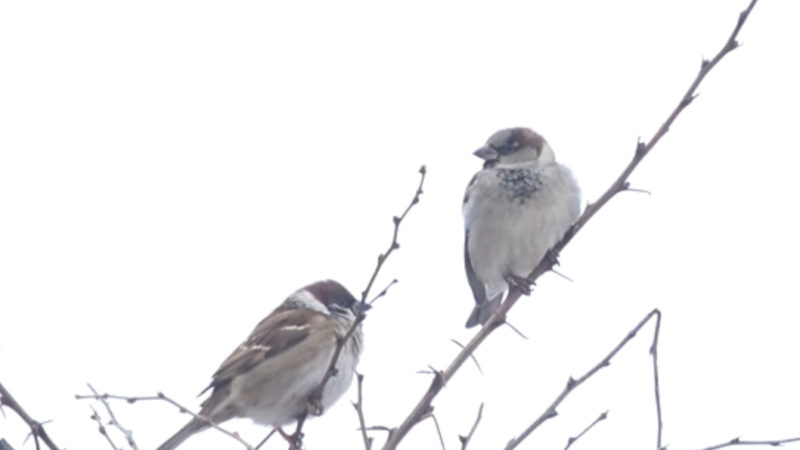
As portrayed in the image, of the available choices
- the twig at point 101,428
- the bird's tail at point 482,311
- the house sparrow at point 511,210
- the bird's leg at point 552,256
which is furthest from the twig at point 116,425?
the bird's tail at point 482,311

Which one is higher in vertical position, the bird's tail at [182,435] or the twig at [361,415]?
the twig at [361,415]

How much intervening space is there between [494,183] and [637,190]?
2306 millimetres

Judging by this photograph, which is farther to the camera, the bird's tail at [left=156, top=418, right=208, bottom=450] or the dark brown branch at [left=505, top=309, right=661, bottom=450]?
the bird's tail at [left=156, top=418, right=208, bottom=450]

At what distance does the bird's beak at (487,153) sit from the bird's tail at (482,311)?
532 millimetres

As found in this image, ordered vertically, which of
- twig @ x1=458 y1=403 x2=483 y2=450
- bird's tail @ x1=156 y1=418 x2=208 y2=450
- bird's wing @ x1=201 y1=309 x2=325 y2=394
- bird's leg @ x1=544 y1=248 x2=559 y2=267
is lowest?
bird's tail @ x1=156 y1=418 x2=208 y2=450

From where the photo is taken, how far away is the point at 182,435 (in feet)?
11.8

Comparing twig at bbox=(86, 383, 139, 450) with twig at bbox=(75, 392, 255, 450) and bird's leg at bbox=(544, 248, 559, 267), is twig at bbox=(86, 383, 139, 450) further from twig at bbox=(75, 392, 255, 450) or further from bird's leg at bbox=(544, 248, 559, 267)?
bird's leg at bbox=(544, 248, 559, 267)

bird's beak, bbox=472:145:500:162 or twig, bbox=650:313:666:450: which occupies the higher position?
bird's beak, bbox=472:145:500:162

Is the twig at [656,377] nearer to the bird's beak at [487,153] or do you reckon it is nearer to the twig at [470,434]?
the twig at [470,434]

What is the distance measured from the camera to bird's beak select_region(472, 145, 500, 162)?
15.2 feet

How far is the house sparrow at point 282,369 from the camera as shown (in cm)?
410

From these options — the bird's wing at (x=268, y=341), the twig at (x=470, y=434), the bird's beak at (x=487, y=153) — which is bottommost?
the bird's wing at (x=268, y=341)

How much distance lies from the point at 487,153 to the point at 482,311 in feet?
2.00

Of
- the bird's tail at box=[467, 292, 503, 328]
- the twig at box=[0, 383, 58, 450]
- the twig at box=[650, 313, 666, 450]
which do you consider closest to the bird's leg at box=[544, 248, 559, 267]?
the twig at box=[650, 313, 666, 450]
